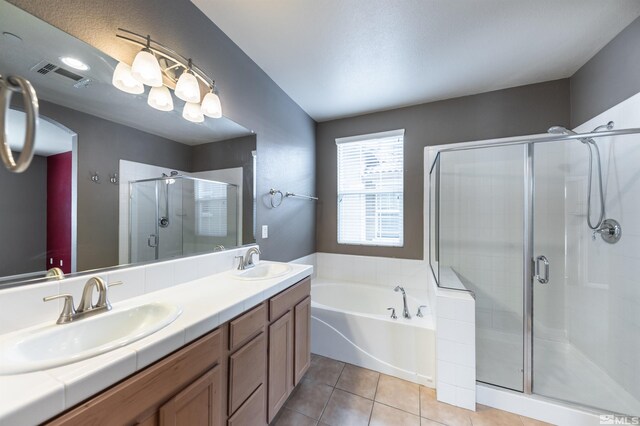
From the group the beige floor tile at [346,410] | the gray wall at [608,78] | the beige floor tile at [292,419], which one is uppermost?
the gray wall at [608,78]

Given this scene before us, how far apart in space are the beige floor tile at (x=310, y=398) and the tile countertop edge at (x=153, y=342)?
0.87 m

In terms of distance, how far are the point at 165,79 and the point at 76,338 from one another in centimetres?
129

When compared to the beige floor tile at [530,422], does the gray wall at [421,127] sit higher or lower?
higher

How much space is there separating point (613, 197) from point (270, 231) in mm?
2742

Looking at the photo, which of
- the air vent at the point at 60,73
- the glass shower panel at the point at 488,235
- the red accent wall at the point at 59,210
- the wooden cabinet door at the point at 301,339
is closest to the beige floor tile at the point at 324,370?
the wooden cabinet door at the point at 301,339

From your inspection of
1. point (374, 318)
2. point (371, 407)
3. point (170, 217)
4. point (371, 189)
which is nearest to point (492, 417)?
point (371, 407)

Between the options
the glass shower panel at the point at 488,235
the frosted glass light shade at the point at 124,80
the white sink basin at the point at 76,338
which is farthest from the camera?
the glass shower panel at the point at 488,235

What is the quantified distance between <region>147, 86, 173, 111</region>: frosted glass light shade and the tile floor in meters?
2.04

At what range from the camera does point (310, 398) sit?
169 centimetres

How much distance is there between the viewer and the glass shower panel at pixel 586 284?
1592 millimetres

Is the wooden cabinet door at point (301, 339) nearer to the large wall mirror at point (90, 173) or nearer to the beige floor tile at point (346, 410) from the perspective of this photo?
the beige floor tile at point (346, 410)

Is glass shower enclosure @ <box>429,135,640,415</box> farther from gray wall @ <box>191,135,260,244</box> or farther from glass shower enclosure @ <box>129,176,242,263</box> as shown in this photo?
glass shower enclosure @ <box>129,176,242,263</box>

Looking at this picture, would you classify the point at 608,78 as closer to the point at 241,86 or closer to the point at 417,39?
the point at 417,39

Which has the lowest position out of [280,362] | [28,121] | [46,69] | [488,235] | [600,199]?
[280,362]
